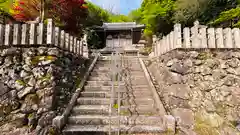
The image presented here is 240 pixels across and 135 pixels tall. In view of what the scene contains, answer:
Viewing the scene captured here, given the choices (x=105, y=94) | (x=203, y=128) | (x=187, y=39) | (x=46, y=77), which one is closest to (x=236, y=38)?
(x=187, y=39)

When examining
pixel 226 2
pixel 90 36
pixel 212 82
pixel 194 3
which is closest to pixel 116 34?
pixel 90 36

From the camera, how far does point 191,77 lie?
9.86ft

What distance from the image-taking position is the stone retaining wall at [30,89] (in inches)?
102

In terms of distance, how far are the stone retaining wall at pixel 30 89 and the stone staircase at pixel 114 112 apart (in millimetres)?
436

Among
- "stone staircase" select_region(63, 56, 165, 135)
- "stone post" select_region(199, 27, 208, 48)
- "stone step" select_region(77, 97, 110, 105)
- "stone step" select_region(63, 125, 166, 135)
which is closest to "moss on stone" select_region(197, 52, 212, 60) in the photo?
"stone post" select_region(199, 27, 208, 48)

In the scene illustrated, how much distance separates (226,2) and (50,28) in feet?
24.4

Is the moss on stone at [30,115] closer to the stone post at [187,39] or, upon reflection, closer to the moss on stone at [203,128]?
the moss on stone at [203,128]

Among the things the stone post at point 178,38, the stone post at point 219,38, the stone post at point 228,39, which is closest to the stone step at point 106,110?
the stone post at point 178,38

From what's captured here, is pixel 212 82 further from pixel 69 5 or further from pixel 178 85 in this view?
pixel 69 5

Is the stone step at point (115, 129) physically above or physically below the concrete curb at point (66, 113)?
below

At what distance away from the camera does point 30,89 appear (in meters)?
2.79

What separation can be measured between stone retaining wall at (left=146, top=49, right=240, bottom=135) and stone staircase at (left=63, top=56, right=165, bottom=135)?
49 centimetres

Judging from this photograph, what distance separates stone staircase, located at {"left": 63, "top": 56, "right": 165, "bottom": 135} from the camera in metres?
2.67

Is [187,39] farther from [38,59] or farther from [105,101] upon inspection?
[38,59]
